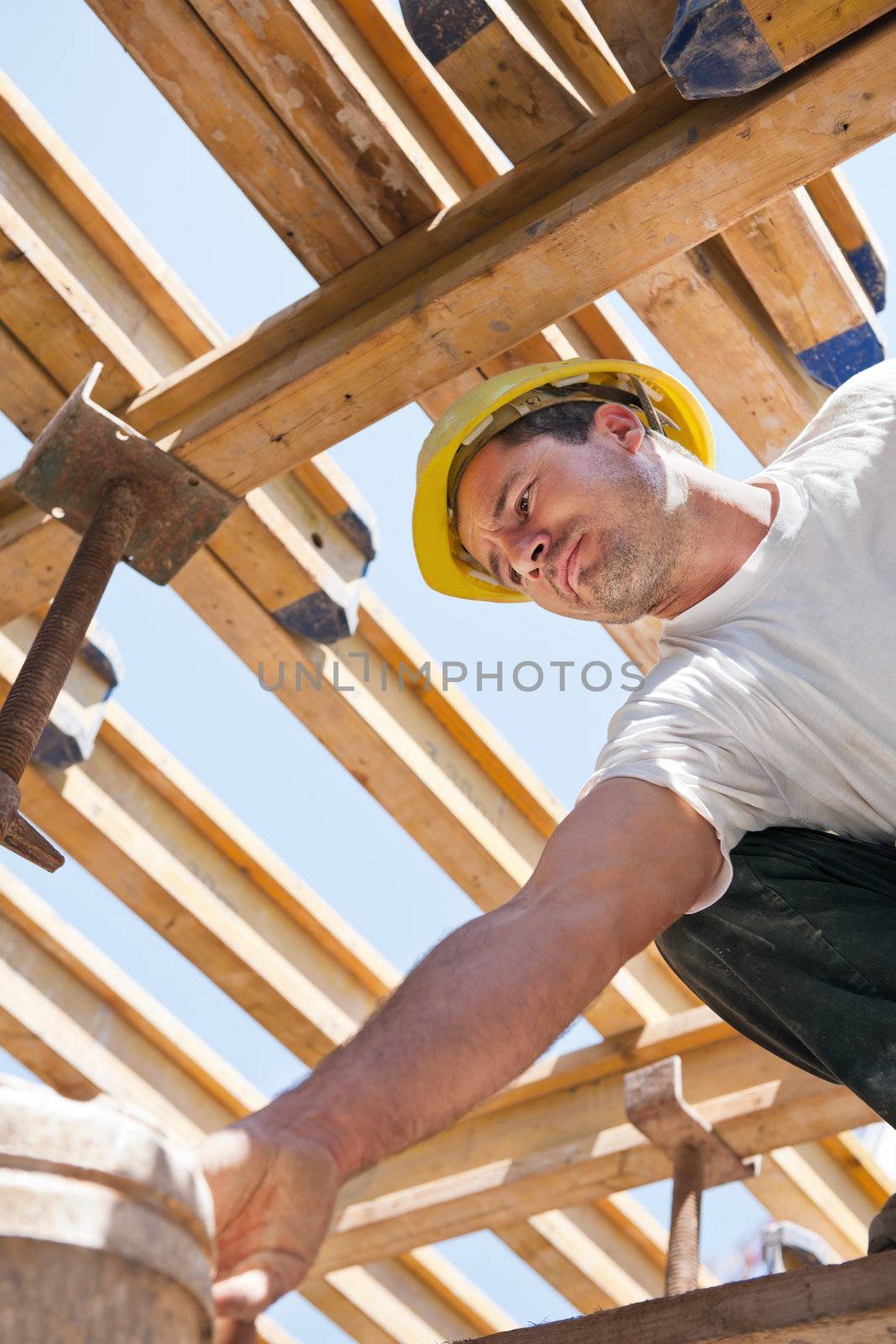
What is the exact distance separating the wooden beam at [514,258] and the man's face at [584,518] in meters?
0.29

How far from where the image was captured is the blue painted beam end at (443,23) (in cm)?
286

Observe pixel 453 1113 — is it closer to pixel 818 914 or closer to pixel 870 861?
pixel 818 914

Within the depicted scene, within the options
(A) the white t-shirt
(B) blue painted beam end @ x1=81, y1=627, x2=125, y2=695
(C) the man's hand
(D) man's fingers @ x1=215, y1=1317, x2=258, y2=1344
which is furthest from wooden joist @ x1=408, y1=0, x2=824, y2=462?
(D) man's fingers @ x1=215, y1=1317, x2=258, y2=1344

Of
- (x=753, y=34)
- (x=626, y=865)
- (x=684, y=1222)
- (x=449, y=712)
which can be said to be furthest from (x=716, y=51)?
(x=684, y=1222)

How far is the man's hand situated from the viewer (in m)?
1.15

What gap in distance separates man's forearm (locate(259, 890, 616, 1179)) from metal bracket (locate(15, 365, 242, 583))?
1802 millimetres

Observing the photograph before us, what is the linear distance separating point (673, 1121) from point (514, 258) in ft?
9.34

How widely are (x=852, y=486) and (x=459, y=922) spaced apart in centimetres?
109

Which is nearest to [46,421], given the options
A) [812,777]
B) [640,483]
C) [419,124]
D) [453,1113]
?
[419,124]

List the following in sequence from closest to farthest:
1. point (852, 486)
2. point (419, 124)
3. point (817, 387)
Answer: point (852, 486) < point (419, 124) < point (817, 387)

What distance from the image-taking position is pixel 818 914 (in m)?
1.94

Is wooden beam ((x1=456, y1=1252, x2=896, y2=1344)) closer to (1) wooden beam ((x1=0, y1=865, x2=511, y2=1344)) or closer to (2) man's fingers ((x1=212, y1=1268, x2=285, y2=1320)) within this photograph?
(2) man's fingers ((x1=212, y1=1268, x2=285, y2=1320))

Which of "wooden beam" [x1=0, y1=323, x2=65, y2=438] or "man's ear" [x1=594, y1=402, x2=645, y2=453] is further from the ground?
"wooden beam" [x1=0, y1=323, x2=65, y2=438]

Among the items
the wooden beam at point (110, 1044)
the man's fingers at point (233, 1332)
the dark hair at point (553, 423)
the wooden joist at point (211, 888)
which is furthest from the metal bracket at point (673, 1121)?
the man's fingers at point (233, 1332)
